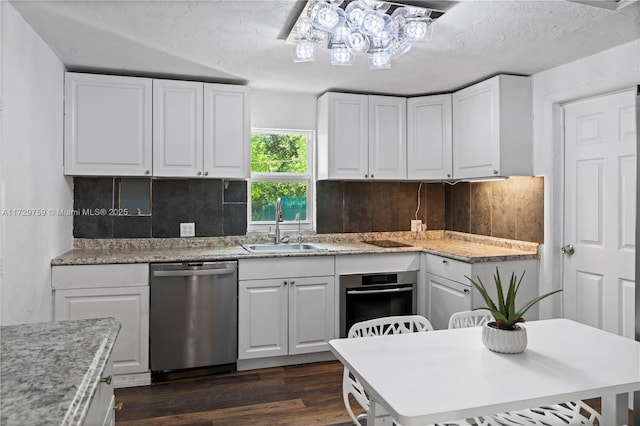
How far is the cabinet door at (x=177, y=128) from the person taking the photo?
3350 millimetres

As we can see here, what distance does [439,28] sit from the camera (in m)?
2.45

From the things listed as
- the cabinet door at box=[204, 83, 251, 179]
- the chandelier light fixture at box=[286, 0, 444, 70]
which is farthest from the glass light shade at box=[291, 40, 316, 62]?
the cabinet door at box=[204, 83, 251, 179]

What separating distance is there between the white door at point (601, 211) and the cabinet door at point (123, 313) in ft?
10.1

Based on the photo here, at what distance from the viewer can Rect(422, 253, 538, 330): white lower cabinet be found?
3.19 m

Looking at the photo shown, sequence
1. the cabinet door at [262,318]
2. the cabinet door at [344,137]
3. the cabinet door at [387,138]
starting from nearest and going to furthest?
the cabinet door at [262,318] < the cabinet door at [344,137] < the cabinet door at [387,138]

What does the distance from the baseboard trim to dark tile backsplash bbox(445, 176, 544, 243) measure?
1.81 meters

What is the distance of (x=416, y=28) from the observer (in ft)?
7.27

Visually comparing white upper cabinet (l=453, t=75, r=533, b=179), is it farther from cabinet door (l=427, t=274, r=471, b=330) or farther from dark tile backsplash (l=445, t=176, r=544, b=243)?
cabinet door (l=427, t=274, r=471, b=330)

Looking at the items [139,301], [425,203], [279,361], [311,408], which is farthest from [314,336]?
[425,203]

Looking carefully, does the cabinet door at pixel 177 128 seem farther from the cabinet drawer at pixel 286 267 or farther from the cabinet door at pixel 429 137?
the cabinet door at pixel 429 137

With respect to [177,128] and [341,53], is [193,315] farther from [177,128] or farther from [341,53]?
[341,53]

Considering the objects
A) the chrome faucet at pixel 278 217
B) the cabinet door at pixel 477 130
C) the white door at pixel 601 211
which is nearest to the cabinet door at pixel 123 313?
the chrome faucet at pixel 278 217

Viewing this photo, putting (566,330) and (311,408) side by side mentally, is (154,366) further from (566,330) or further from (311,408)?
(566,330)

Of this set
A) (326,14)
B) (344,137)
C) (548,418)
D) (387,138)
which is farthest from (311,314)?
(326,14)
